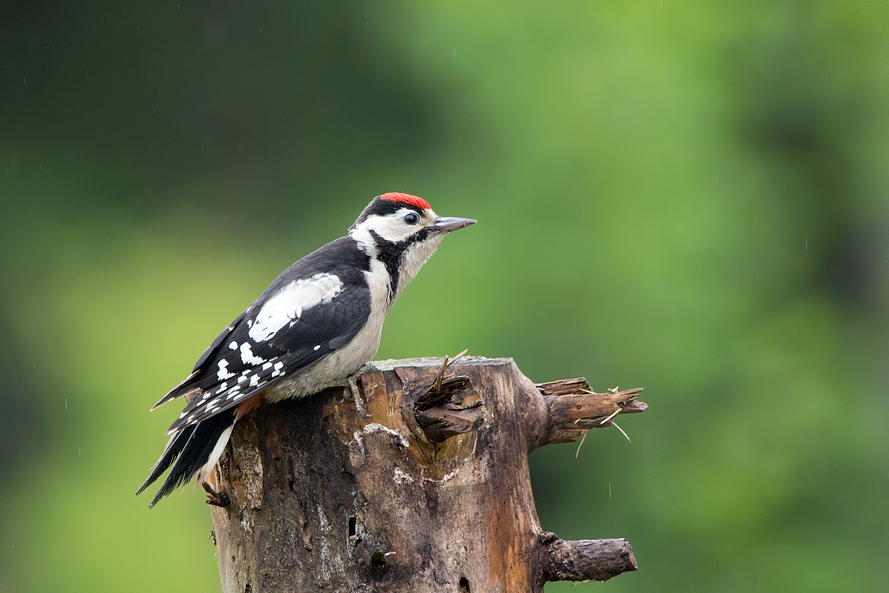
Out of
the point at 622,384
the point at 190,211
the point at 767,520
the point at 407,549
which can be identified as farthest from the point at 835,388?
the point at 190,211

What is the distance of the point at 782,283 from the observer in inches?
300

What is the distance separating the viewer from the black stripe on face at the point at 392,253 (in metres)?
3.79

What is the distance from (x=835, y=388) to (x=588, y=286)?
1.82m

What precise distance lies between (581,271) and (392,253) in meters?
3.70

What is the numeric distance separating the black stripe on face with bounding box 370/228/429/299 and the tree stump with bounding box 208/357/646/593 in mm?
638

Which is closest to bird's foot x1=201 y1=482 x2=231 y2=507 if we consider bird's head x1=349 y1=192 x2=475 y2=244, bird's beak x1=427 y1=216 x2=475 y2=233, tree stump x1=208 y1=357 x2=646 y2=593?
tree stump x1=208 y1=357 x2=646 y2=593

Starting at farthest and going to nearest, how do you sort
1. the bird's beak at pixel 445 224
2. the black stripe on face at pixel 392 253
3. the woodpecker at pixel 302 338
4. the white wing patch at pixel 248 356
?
the bird's beak at pixel 445 224, the black stripe on face at pixel 392 253, the white wing patch at pixel 248 356, the woodpecker at pixel 302 338

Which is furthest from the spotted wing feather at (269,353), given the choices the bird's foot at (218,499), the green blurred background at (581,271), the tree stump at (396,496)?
the green blurred background at (581,271)

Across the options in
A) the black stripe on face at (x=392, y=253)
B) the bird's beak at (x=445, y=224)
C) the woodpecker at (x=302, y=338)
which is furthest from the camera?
the bird's beak at (x=445, y=224)

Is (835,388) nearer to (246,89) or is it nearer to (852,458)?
(852,458)

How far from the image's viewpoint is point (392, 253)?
381 cm

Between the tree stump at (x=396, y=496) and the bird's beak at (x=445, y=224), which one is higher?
the bird's beak at (x=445, y=224)

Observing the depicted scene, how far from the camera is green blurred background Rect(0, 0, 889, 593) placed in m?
7.07

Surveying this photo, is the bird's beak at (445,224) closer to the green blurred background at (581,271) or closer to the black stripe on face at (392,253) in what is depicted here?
the black stripe on face at (392,253)
